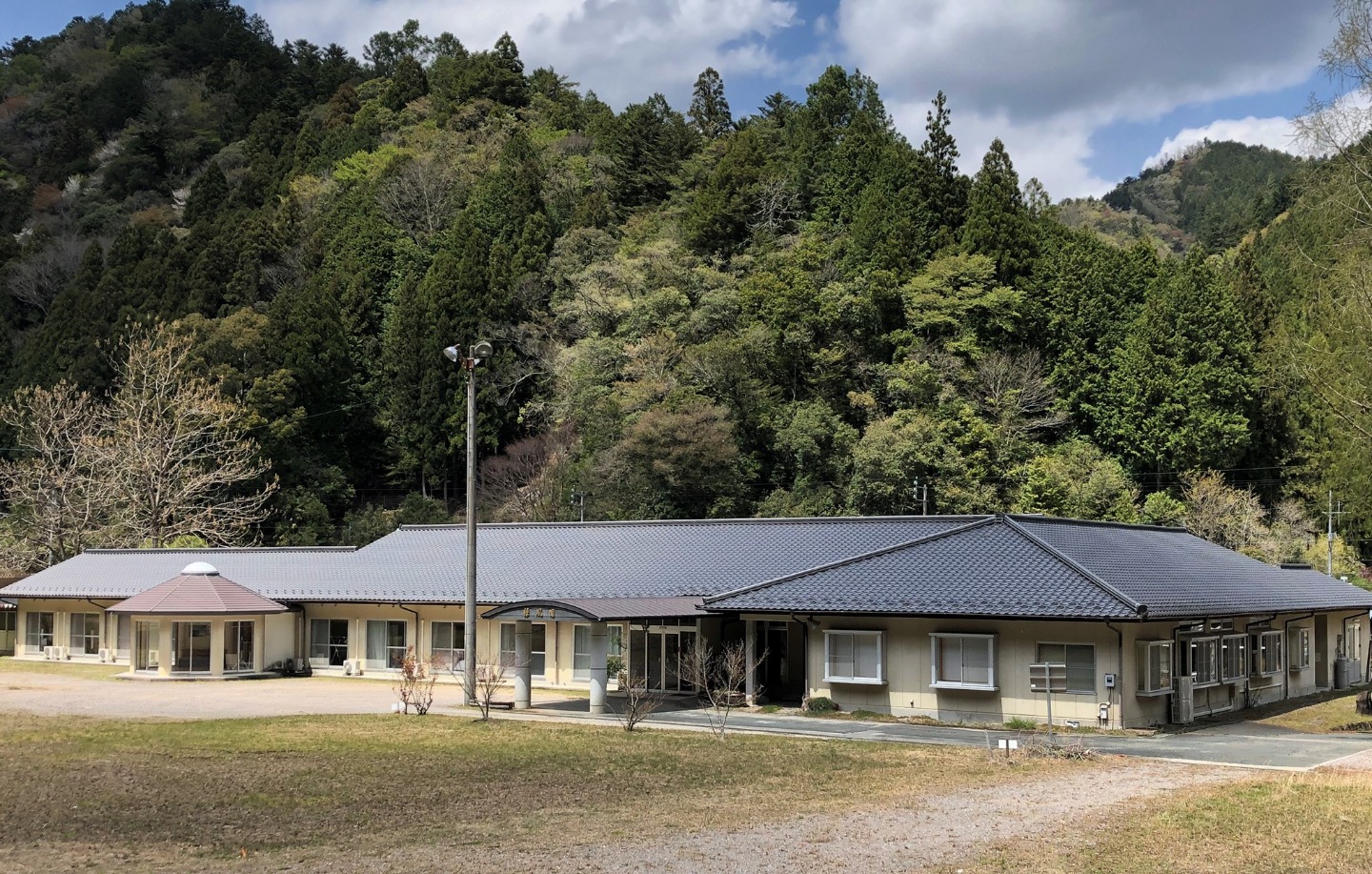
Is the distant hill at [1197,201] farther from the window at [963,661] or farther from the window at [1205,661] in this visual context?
the window at [963,661]

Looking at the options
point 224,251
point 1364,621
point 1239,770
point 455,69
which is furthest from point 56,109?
point 1239,770

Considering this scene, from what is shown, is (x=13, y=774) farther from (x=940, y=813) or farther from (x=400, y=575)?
(x=400, y=575)

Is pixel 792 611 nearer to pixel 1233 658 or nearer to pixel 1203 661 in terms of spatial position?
pixel 1203 661

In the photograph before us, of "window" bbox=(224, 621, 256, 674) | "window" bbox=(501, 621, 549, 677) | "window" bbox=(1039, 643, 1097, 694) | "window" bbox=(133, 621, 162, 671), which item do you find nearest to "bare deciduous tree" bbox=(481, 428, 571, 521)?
"window" bbox=(224, 621, 256, 674)

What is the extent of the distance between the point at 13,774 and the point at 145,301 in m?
59.0

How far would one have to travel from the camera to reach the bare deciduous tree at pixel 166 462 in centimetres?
4428

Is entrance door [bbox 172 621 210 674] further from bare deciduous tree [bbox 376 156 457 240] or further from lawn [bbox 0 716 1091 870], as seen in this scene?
bare deciduous tree [bbox 376 156 457 240]

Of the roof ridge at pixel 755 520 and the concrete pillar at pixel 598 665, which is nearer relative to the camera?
the concrete pillar at pixel 598 665

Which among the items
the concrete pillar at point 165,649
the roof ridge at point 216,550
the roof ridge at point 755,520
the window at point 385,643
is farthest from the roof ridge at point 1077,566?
the concrete pillar at point 165,649

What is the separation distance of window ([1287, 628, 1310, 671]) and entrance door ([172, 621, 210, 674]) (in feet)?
83.9

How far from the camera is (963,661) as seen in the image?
70.7ft

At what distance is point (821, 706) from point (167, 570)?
854 inches

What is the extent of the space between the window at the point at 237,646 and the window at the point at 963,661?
17.8 m

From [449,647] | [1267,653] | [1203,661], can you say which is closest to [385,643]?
[449,647]
